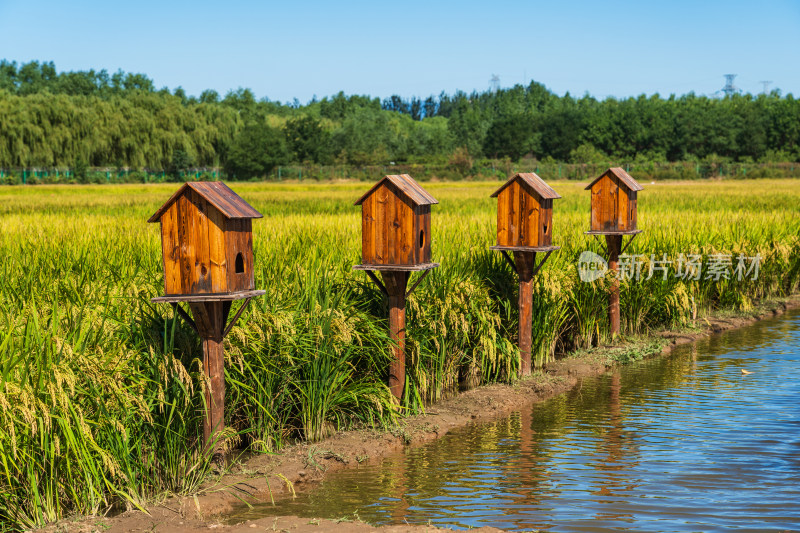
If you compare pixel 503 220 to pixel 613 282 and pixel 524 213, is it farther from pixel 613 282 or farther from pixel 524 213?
pixel 613 282

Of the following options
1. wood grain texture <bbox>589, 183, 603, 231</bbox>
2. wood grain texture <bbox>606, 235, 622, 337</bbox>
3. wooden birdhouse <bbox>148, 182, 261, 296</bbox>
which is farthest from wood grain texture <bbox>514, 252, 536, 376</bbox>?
wooden birdhouse <bbox>148, 182, 261, 296</bbox>

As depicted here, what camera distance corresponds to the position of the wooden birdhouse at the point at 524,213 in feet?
30.3

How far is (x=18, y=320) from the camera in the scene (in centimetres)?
594

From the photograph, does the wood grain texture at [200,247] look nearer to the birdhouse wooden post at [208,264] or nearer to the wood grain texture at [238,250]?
the birdhouse wooden post at [208,264]

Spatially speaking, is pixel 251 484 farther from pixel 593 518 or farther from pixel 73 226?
pixel 73 226

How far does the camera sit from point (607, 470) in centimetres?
652

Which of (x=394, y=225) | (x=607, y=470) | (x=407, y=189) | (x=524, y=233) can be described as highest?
(x=407, y=189)

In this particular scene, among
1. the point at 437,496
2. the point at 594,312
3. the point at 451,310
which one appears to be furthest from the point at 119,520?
the point at 594,312

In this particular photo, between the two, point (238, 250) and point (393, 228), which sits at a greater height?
point (393, 228)

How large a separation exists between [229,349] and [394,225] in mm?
Result: 2018

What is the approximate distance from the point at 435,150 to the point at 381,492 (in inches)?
3775

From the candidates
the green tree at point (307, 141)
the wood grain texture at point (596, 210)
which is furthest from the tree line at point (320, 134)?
the wood grain texture at point (596, 210)

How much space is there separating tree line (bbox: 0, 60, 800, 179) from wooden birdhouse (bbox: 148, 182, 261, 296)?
203 ft

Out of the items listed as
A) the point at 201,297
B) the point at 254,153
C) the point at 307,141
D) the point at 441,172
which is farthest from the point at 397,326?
the point at 307,141
